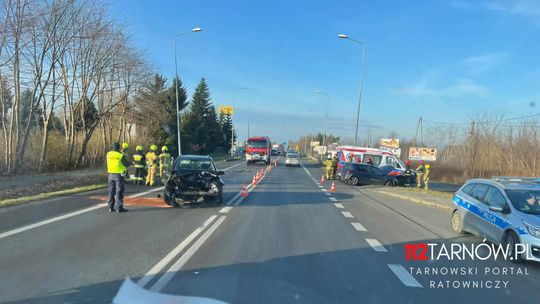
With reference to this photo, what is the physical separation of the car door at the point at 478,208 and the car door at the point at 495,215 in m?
0.11

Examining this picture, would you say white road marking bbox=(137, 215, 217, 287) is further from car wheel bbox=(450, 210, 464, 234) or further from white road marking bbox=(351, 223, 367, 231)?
car wheel bbox=(450, 210, 464, 234)

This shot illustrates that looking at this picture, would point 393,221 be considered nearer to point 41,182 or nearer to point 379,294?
point 379,294

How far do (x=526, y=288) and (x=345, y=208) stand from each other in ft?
26.5

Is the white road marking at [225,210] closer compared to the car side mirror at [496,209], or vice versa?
the car side mirror at [496,209]

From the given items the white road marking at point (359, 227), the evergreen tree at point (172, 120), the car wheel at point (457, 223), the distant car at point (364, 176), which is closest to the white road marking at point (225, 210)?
the white road marking at point (359, 227)

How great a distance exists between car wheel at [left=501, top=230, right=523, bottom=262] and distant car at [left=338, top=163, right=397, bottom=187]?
18187 mm

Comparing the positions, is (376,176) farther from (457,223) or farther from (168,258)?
(168,258)

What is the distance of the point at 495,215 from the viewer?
8.18m

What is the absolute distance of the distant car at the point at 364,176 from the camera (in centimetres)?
2595

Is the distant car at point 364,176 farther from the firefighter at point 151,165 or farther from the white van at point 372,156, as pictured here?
the firefighter at point 151,165

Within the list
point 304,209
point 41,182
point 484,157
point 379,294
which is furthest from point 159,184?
point 484,157

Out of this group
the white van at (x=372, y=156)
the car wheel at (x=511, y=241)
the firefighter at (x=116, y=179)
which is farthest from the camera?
the white van at (x=372, y=156)

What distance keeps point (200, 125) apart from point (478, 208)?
63047 mm

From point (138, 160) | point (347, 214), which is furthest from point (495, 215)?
point (138, 160)
